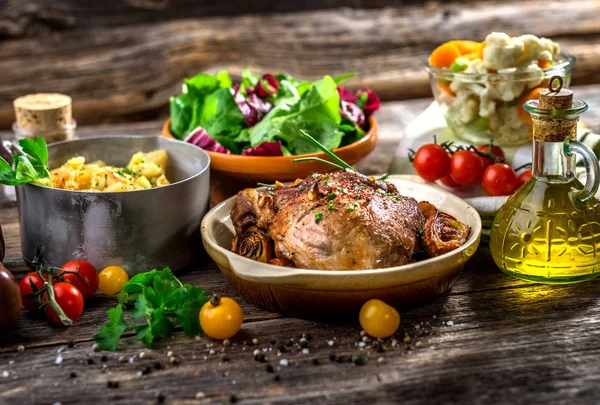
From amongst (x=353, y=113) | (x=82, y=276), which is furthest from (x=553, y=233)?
(x=82, y=276)

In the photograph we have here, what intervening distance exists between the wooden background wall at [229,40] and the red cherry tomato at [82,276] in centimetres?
287

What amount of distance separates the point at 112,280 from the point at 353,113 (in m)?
1.41

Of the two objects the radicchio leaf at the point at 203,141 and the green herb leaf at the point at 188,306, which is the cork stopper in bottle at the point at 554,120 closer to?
the green herb leaf at the point at 188,306

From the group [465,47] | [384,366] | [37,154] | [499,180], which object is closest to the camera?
[384,366]

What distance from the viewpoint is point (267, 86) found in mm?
3492

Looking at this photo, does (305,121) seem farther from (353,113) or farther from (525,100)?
(525,100)

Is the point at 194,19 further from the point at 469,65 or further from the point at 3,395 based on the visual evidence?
the point at 3,395

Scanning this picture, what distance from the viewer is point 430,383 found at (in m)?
2.05

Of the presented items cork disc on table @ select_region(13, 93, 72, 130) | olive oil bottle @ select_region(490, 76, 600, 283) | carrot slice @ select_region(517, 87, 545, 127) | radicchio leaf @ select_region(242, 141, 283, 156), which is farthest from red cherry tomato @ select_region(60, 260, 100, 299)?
carrot slice @ select_region(517, 87, 545, 127)

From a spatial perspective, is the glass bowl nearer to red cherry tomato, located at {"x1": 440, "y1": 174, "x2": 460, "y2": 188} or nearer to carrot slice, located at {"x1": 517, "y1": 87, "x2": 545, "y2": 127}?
carrot slice, located at {"x1": 517, "y1": 87, "x2": 545, "y2": 127}

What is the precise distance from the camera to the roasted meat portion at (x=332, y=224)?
2.32 m

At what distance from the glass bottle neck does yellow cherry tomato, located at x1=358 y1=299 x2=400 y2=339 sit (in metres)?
0.71

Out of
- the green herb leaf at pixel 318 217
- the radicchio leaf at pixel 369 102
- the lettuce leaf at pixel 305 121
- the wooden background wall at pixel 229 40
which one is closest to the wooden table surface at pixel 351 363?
the green herb leaf at pixel 318 217

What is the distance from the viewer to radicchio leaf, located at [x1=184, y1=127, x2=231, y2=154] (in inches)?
125
